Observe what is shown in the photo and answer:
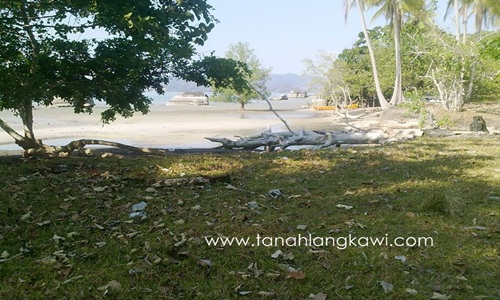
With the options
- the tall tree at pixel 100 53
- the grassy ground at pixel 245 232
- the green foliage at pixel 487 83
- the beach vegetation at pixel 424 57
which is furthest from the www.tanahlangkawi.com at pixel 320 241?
the green foliage at pixel 487 83

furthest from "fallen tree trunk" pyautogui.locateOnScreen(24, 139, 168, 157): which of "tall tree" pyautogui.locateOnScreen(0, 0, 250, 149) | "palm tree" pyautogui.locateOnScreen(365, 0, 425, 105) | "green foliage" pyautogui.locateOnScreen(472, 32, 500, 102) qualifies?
"palm tree" pyautogui.locateOnScreen(365, 0, 425, 105)

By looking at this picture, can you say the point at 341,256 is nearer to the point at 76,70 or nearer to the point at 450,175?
the point at 450,175

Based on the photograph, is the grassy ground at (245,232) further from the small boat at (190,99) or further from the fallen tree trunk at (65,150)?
the small boat at (190,99)

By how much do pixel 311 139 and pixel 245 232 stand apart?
8.86 meters

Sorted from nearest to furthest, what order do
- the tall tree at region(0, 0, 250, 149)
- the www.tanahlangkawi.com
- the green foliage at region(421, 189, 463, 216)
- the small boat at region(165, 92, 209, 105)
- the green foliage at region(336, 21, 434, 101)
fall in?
the www.tanahlangkawi.com → the green foliage at region(421, 189, 463, 216) → the tall tree at region(0, 0, 250, 149) → the green foliage at region(336, 21, 434, 101) → the small boat at region(165, 92, 209, 105)

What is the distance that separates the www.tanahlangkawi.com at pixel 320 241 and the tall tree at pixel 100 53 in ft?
12.9

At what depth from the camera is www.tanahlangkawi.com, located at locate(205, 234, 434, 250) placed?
3641mm

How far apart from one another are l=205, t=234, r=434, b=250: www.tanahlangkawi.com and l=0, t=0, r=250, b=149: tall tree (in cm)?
392

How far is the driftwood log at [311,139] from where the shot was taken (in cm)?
1188

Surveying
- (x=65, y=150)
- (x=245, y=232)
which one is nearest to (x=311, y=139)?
(x=65, y=150)

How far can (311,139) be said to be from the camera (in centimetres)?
1250

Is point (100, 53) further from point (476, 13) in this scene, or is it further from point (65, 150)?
point (476, 13)

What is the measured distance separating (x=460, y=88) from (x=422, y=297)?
2264cm

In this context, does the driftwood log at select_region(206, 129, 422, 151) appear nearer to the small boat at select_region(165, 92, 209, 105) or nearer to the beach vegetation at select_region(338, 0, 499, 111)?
the beach vegetation at select_region(338, 0, 499, 111)
